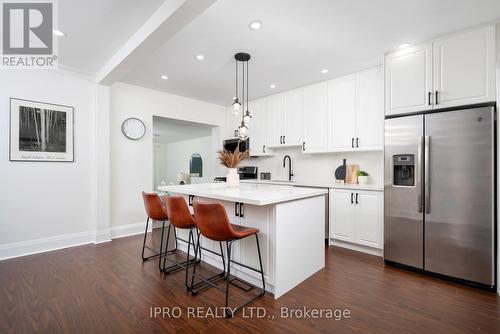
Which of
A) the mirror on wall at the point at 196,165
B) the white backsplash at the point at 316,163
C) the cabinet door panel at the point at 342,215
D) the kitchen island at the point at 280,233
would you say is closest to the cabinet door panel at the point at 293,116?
the white backsplash at the point at 316,163

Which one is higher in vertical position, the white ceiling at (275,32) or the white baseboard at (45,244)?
the white ceiling at (275,32)

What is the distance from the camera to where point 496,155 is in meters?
2.23

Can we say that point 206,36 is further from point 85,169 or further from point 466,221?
point 466,221

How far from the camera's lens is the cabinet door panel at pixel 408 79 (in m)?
2.65

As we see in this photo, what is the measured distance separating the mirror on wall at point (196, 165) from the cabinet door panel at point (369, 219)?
6.07 metres

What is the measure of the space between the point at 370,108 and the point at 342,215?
162 cm

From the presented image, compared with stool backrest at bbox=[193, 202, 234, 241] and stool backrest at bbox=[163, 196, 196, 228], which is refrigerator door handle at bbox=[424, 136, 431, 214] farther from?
stool backrest at bbox=[163, 196, 196, 228]

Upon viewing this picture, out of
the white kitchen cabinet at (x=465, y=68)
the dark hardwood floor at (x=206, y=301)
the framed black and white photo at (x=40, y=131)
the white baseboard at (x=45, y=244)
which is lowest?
the dark hardwood floor at (x=206, y=301)

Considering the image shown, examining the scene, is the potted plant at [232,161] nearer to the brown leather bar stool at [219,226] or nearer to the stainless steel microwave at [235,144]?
the brown leather bar stool at [219,226]

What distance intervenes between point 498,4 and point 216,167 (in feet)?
16.5

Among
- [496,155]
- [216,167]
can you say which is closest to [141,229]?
[216,167]

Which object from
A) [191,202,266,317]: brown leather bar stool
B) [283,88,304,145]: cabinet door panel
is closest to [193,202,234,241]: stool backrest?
[191,202,266,317]: brown leather bar stool

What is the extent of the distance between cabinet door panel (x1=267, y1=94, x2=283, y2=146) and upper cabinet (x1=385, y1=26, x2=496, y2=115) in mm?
2038

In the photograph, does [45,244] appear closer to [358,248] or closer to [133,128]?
[133,128]
